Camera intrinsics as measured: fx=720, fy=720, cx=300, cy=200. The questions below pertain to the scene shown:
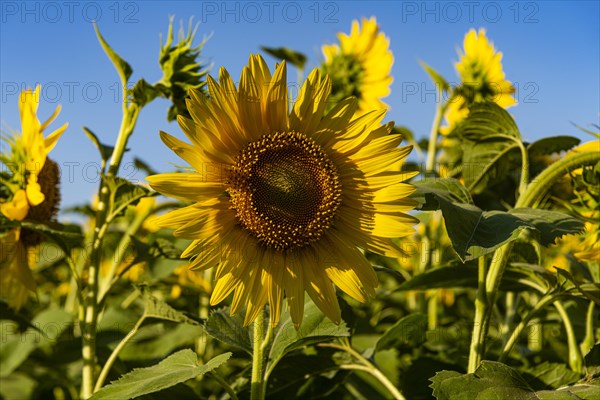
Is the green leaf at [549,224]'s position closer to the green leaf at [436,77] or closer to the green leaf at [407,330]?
the green leaf at [407,330]

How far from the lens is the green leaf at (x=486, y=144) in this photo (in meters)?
1.92

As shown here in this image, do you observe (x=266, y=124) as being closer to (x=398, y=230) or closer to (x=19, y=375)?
(x=398, y=230)

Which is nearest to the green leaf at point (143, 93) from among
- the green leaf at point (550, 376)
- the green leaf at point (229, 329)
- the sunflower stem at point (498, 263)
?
the green leaf at point (229, 329)

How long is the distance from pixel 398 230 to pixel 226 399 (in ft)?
1.91

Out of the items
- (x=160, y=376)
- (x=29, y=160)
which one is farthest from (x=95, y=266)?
(x=160, y=376)

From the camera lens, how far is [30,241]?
210 cm

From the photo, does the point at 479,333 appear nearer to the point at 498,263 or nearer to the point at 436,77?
the point at 498,263

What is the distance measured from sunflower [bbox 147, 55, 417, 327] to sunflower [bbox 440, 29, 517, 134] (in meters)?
1.65

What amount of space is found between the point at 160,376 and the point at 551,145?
1.22 m

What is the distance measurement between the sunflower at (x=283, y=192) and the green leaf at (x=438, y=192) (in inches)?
1.3

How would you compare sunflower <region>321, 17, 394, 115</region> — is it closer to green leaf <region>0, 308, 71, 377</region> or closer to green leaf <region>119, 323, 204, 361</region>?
green leaf <region>119, 323, 204, 361</region>

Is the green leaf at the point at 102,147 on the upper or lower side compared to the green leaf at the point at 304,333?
upper

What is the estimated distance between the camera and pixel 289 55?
331cm

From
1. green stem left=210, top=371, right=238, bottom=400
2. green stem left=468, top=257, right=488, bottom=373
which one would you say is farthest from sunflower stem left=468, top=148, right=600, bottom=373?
green stem left=210, top=371, right=238, bottom=400
